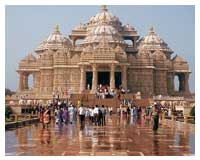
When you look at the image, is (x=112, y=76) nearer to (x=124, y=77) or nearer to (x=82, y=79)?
(x=124, y=77)

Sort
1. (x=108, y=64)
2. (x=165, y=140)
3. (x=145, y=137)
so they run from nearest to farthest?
(x=165, y=140)
(x=145, y=137)
(x=108, y=64)

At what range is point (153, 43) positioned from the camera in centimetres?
6788

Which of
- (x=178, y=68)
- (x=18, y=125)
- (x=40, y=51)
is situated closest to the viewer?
(x=18, y=125)

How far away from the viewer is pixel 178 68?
6238 cm

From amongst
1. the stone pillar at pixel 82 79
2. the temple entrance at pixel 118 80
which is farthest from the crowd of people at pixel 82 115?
the temple entrance at pixel 118 80

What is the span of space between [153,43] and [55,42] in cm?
1309

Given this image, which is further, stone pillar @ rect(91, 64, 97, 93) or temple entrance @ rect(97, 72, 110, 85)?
temple entrance @ rect(97, 72, 110, 85)

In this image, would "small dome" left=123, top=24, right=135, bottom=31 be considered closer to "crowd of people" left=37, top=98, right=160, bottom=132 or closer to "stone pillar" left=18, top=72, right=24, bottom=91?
"stone pillar" left=18, top=72, right=24, bottom=91

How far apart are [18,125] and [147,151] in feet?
36.1

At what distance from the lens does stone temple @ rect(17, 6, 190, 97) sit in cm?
5431

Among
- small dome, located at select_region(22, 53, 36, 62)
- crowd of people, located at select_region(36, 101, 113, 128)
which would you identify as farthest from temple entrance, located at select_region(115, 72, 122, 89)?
crowd of people, located at select_region(36, 101, 113, 128)

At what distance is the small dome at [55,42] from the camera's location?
6731 cm

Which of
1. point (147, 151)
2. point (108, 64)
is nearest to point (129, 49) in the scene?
point (108, 64)

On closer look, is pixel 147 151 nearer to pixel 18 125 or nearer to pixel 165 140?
pixel 165 140
